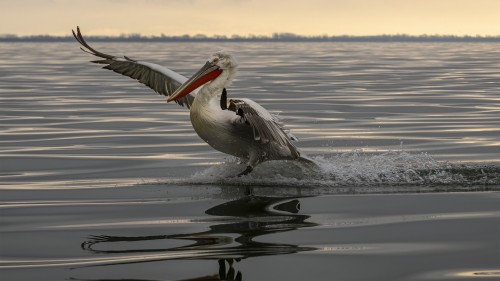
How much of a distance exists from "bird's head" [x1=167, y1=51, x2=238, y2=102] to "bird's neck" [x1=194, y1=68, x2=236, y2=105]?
2 centimetres

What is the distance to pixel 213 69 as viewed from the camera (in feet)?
37.7

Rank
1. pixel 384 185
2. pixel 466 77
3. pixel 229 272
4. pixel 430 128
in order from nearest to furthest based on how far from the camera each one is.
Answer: pixel 229 272 → pixel 384 185 → pixel 430 128 → pixel 466 77

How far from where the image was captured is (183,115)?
66.8ft

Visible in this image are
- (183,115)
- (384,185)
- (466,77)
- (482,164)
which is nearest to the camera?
(384,185)

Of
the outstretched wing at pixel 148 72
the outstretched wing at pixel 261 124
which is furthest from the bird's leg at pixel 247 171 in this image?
the outstretched wing at pixel 148 72

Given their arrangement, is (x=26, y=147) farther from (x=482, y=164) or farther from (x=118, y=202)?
(x=482, y=164)

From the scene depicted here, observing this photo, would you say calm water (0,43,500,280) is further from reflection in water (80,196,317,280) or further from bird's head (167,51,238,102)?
bird's head (167,51,238,102)

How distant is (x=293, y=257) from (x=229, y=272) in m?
0.63

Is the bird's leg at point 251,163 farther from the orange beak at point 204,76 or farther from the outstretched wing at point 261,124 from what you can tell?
the orange beak at point 204,76

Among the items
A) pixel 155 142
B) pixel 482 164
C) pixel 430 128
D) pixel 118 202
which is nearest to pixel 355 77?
pixel 430 128

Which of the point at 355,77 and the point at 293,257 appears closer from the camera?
the point at 293,257

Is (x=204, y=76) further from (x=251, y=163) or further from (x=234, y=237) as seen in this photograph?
(x=234, y=237)

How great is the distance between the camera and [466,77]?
35844 mm

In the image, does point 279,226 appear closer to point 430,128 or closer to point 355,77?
point 430,128
